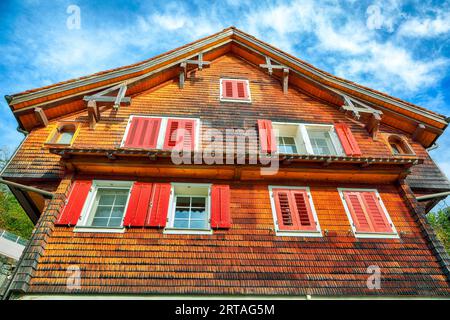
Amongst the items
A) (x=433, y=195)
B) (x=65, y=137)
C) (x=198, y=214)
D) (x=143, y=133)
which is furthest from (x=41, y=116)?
(x=433, y=195)

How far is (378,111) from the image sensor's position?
28.5 feet

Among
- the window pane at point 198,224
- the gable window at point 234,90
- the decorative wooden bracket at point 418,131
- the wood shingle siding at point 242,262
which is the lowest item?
the wood shingle siding at point 242,262

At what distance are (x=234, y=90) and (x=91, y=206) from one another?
670cm

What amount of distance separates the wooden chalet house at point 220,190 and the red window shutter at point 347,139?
0.17ft

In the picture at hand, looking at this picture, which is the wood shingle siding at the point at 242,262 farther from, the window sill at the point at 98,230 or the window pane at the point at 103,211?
the window pane at the point at 103,211

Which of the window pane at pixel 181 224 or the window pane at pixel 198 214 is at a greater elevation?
the window pane at pixel 198 214

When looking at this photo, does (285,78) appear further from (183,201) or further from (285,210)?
(183,201)

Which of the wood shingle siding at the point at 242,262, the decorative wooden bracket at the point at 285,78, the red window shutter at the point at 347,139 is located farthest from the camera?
the decorative wooden bracket at the point at 285,78

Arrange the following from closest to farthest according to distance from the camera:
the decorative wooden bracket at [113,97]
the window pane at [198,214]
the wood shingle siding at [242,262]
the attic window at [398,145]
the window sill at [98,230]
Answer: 1. the wood shingle siding at [242,262]
2. the window sill at [98,230]
3. the window pane at [198,214]
4. the decorative wooden bracket at [113,97]
5. the attic window at [398,145]

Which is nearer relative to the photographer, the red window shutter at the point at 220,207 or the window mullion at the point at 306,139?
the red window shutter at the point at 220,207

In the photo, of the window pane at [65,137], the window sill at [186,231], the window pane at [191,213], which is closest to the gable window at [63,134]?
the window pane at [65,137]

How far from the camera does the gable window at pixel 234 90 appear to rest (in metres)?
9.69

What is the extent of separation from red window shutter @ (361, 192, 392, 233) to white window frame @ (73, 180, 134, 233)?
6228mm
